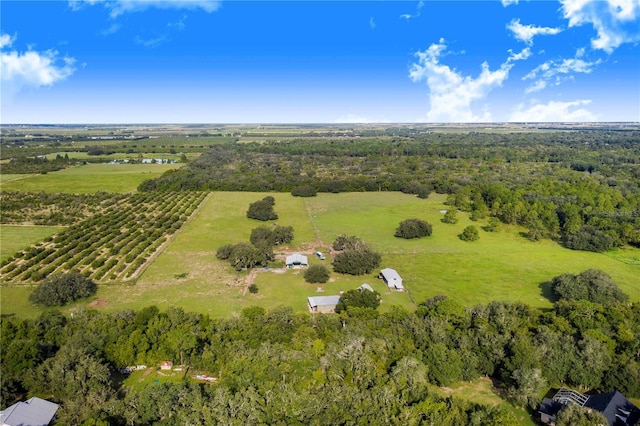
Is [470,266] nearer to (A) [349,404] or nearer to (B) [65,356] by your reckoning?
(A) [349,404]

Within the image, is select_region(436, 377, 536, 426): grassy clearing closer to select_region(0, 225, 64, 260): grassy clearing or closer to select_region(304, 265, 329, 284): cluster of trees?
select_region(304, 265, 329, 284): cluster of trees

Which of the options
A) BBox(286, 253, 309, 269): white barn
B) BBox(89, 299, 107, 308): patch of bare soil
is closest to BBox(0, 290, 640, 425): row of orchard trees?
BBox(89, 299, 107, 308): patch of bare soil

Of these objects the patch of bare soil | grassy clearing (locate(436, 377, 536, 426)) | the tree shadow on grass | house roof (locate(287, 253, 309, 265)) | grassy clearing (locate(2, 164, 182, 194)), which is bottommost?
grassy clearing (locate(436, 377, 536, 426))

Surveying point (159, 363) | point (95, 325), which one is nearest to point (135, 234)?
point (95, 325)

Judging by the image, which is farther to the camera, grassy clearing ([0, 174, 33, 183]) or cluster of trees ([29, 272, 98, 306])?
grassy clearing ([0, 174, 33, 183])

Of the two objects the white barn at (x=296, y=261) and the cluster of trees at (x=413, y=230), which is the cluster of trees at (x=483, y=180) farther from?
the white barn at (x=296, y=261)

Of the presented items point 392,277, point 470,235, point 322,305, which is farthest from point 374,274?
point 470,235
